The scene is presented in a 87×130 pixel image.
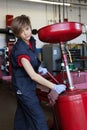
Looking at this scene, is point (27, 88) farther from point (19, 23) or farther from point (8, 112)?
point (8, 112)

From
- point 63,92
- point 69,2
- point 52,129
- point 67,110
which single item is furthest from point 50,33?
point 69,2

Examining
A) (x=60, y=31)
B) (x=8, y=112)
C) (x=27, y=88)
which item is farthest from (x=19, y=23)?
(x=8, y=112)

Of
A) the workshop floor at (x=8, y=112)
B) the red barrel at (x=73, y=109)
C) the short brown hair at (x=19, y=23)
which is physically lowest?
the workshop floor at (x=8, y=112)

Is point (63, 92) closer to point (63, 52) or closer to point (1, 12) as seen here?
point (63, 52)

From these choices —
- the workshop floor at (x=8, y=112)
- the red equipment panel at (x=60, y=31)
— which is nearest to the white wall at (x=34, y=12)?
the workshop floor at (x=8, y=112)

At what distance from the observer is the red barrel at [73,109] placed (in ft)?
6.53

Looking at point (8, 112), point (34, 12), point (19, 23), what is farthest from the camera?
point (34, 12)

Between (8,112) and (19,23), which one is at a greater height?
(19,23)

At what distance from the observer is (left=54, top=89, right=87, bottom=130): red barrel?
199cm

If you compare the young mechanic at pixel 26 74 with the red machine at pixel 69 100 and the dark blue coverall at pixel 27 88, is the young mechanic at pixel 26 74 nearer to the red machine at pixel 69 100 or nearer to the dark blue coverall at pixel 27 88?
the dark blue coverall at pixel 27 88

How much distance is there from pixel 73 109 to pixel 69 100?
9 centimetres

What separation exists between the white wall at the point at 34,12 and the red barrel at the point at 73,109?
5904 millimetres

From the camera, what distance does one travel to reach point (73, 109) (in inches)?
79.0

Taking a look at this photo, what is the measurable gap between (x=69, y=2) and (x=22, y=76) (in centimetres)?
700
